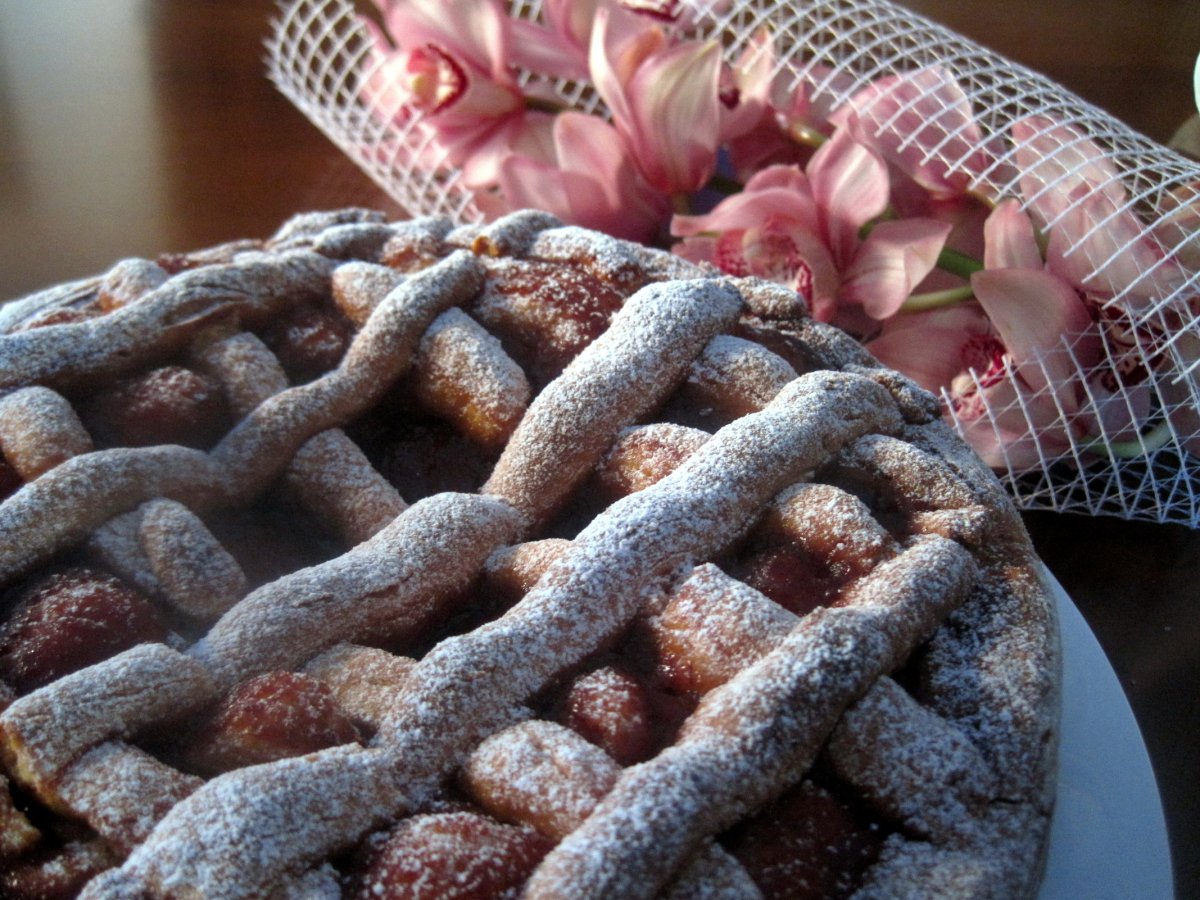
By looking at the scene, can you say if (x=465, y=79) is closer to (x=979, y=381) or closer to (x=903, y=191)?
(x=903, y=191)

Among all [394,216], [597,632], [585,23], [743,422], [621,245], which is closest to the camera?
[597,632]

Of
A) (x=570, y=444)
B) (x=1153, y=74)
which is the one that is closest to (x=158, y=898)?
(x=570, y=444)

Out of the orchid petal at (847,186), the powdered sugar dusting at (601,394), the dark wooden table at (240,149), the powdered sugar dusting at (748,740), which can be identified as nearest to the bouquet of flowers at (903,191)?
the orchid petal at (847,186)

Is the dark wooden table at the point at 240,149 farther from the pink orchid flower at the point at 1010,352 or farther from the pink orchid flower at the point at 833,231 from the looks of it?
the pink orchid flower at the point at 833,231

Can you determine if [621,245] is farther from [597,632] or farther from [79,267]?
[79,267]

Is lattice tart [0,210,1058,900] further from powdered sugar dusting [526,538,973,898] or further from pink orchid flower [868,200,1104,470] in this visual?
pink orchid flower [868,200,1104,470]
